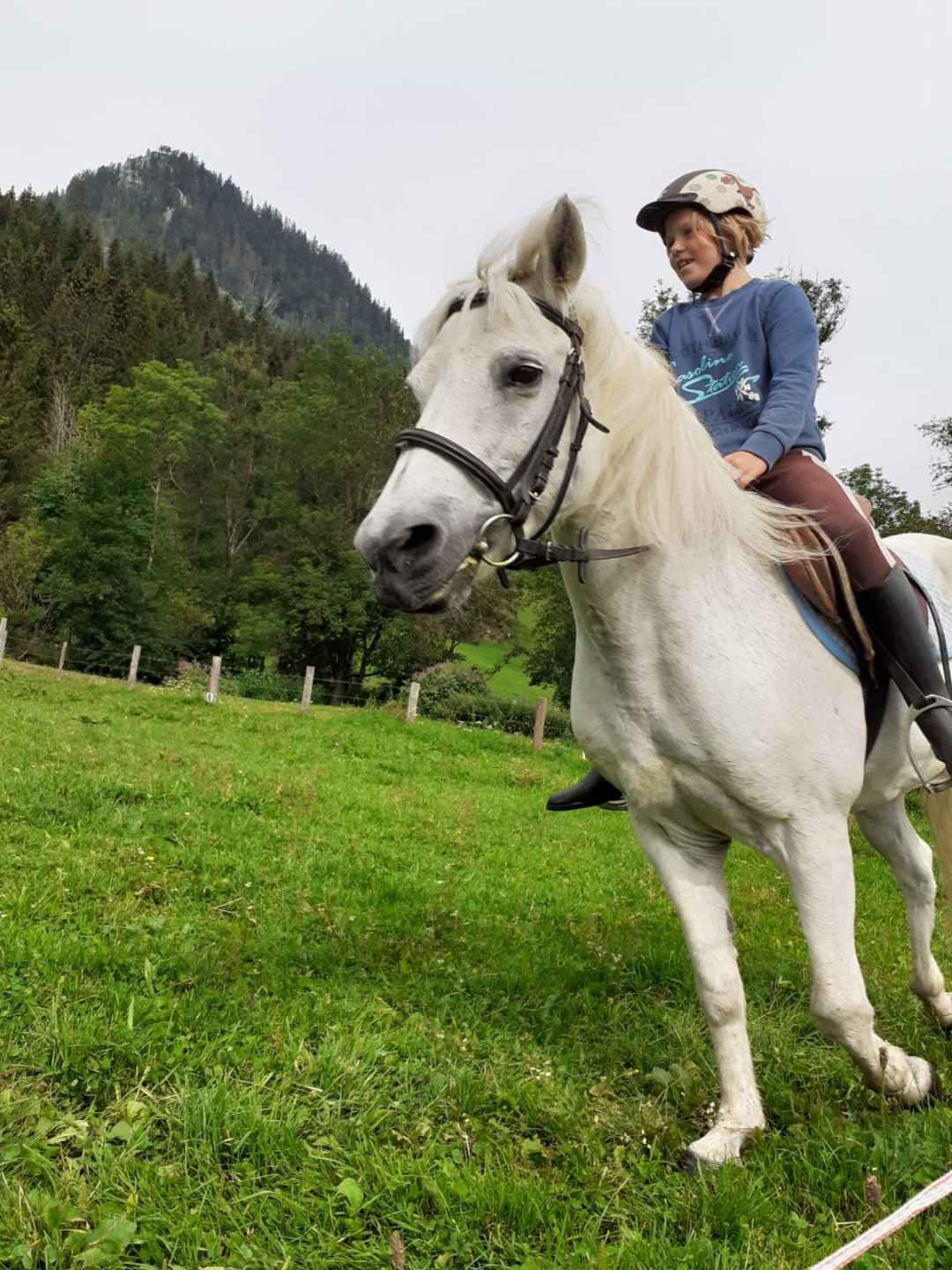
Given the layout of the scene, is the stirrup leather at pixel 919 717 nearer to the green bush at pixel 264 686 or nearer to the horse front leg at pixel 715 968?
the horse front leg at pixel 715 968

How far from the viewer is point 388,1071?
2.93 metres

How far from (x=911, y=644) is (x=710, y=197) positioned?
1835mm

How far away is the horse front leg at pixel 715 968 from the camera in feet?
8.52

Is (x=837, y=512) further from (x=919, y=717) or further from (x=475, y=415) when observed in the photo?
(x=475, y=415)

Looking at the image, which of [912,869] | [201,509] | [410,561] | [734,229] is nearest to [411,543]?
[410,561]

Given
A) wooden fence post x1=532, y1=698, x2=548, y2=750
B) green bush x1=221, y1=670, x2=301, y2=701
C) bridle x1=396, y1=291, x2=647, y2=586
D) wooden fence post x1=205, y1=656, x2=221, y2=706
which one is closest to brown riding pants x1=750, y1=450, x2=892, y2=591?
bridle x1=396, y1=291, x2=647, y2=586

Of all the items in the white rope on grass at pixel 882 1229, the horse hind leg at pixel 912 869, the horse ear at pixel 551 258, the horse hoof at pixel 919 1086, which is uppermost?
the horse ear at pixel 551 258

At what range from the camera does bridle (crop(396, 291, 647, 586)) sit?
2119mm

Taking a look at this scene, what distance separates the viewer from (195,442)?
48.8 m

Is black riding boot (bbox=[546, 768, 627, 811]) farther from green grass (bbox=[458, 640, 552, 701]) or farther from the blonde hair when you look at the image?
green grass (bbox=[458, 640, 552, 701])

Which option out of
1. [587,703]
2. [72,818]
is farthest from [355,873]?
[587,703]

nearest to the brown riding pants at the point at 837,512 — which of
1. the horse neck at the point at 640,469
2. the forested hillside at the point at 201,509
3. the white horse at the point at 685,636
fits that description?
the white horse at the point at 685,636

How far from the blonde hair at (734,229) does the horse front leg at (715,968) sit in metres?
2.26

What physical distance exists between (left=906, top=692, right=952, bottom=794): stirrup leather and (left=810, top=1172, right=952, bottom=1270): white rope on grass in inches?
54.3
